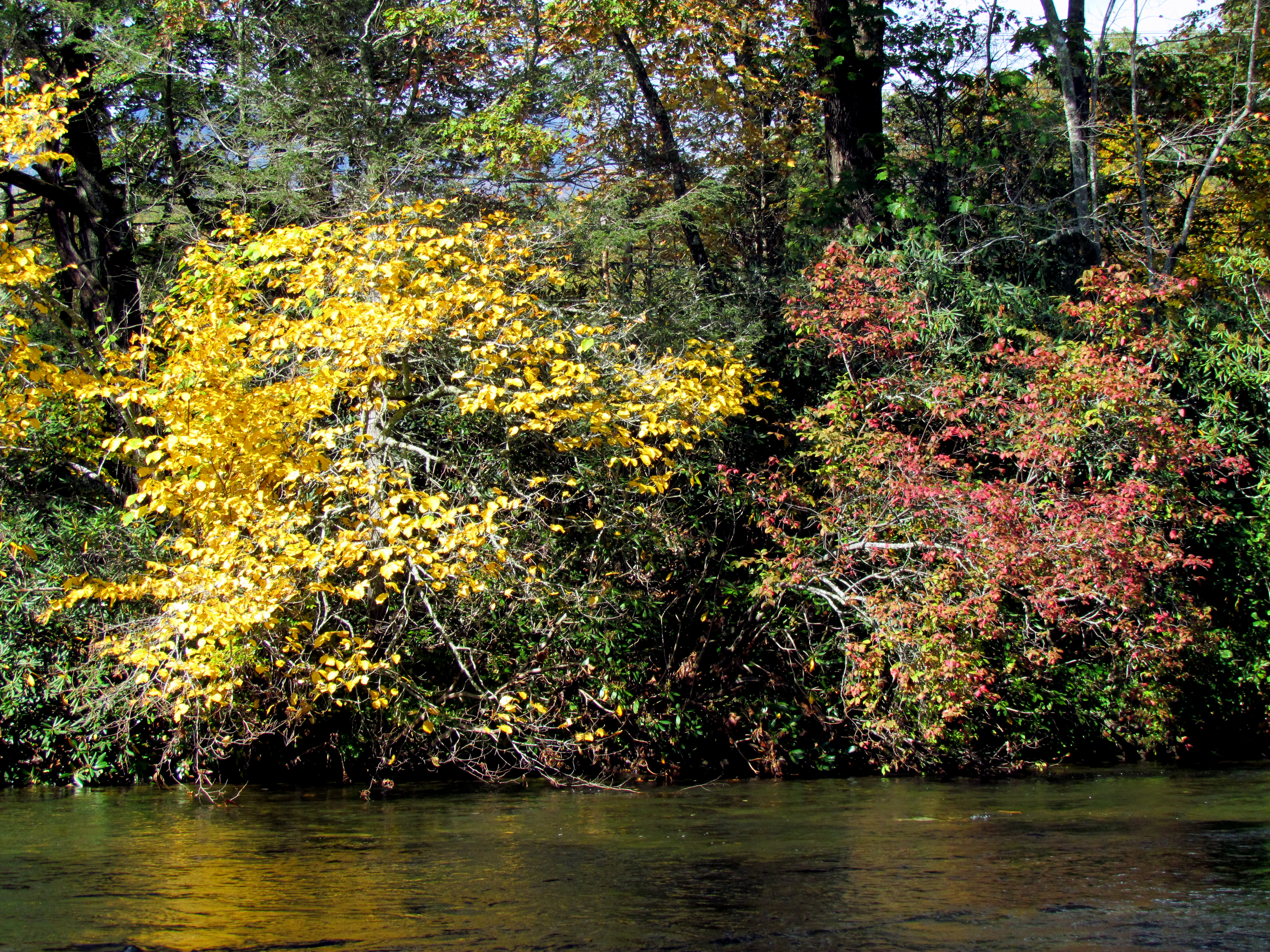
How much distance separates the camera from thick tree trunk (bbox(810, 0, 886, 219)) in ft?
47.9

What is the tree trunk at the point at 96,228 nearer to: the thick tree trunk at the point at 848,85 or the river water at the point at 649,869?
the river water at the point at 649,869

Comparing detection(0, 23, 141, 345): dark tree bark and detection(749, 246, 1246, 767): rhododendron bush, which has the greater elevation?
detection(0, 23, 141, 345): dark tree bark

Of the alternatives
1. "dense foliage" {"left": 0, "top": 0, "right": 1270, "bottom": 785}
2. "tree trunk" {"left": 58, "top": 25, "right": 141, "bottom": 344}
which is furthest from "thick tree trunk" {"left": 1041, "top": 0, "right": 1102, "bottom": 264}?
"tree trunk" {"left": 58, "top": 25, "right": 141, "bottom": 344}

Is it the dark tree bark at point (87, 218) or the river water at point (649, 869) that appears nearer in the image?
the river water at point (649, 869)

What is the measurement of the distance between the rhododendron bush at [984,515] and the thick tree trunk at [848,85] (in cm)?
244

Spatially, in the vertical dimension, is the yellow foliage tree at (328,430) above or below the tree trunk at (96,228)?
below

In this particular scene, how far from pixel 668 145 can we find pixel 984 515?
7874mm

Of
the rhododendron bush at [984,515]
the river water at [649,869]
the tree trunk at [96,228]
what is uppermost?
the tree trunk at [96,228]

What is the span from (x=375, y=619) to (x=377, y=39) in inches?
357

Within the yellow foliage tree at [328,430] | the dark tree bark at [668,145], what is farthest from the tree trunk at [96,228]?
the dark tree bark at [668,145]

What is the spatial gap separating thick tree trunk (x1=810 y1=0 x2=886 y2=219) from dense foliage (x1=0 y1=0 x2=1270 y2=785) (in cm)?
8

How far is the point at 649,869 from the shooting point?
6062 millimetres

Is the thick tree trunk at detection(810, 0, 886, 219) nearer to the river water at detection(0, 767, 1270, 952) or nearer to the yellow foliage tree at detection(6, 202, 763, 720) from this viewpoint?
the yellow foliage tree at detection(6, 202, 763, 720)

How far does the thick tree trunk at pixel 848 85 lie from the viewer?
14.6m
